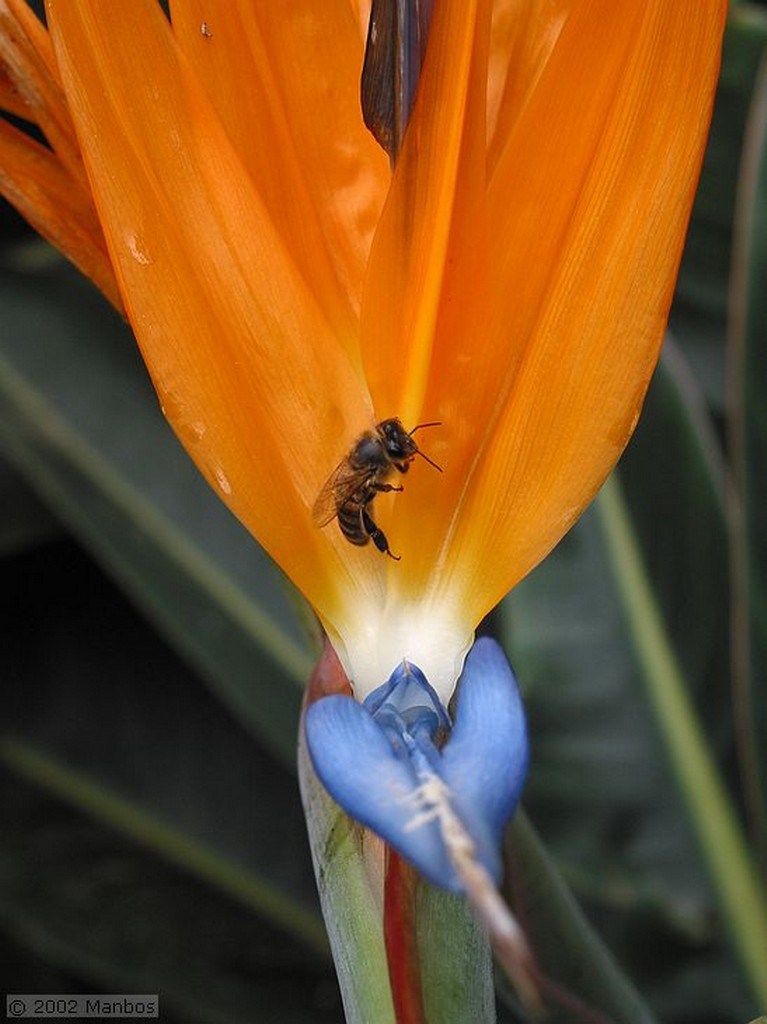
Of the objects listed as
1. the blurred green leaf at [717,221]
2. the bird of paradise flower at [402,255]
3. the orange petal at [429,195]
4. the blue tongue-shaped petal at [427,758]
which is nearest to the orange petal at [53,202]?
the bird of paradise flower at [402,255]

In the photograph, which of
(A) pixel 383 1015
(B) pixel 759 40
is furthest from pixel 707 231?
(A) pixel 383 1015

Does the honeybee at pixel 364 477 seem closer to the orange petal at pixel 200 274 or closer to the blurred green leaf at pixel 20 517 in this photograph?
the orange petal at pixel 200 274

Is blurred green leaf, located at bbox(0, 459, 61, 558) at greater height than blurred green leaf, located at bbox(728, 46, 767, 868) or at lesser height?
greater

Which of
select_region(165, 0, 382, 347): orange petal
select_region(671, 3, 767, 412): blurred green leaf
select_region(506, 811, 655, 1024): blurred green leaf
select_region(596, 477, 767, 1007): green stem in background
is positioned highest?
select_region(671, 3, 767, 412): blurred green leaf

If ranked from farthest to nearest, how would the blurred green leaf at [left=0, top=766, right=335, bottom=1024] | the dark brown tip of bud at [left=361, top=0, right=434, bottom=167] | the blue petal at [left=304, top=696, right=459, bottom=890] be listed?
the blurred green leaf at [left=0, top=766, right=335, bottom=1024] → the dark brown tip of bud at [left=361, top=0, right=434, bottom=167] → the blue petal at [left=304, top=696, right=459, bottom=890]

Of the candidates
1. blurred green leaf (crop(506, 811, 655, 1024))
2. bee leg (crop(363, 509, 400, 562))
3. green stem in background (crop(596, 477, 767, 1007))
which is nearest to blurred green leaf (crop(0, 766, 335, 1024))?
green stem in background (crop(596, 477, 767, 1007))

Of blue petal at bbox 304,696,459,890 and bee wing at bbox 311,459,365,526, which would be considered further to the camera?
bee wing at bbox 311,459,365,526

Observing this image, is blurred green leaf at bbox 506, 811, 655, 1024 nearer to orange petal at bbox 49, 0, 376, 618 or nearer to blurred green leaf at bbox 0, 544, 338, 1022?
orange petal at bbox 49, 0, 376, 618
